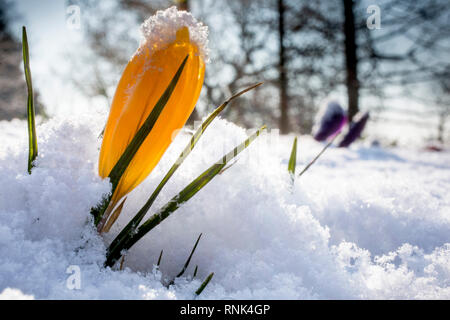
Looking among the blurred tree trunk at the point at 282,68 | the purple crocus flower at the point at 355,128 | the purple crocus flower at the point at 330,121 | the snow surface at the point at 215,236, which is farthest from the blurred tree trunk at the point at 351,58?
the snow surface at the point at 215,236

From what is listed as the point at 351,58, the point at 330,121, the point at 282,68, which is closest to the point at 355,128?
the point at 330,121

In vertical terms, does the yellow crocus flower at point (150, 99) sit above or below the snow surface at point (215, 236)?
above

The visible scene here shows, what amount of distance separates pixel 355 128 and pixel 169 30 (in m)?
2.43

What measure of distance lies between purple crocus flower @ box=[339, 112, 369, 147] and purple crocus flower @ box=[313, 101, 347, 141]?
0.14 m

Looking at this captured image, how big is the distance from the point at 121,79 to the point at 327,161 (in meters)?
1.62

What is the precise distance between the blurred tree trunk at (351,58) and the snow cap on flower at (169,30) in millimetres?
6041

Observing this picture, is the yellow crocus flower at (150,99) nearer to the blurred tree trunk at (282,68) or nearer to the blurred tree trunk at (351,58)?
the blurred tree trunk at (351,58)

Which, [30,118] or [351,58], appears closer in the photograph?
[30,118]

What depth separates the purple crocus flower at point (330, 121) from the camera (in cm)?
279

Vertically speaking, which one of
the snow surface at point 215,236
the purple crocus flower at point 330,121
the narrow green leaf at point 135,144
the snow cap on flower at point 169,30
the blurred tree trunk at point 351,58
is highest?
the blurred tree trunk at point 351,58

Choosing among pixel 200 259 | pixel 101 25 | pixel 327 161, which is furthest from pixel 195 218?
pixel 101 25

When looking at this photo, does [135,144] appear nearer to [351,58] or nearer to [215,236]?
[215,236]

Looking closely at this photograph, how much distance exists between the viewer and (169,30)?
1.74 feet
